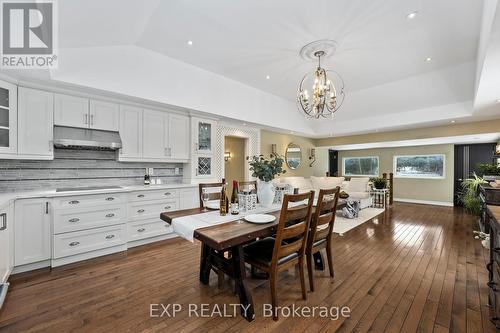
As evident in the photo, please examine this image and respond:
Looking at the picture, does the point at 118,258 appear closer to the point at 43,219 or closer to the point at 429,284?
the point at 43,219

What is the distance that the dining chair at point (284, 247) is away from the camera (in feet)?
5.68

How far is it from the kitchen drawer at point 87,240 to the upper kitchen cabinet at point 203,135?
1.90m

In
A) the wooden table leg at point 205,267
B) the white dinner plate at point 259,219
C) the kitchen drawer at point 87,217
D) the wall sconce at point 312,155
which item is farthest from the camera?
the wall sconce at point 312,155

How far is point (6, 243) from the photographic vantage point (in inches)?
86.6

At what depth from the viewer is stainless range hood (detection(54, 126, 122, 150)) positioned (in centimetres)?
291

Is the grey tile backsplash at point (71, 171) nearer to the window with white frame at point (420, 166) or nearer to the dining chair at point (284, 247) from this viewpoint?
the dining chair at point (284, 247)

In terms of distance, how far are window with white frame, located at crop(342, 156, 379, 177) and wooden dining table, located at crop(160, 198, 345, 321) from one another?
26.4 ft

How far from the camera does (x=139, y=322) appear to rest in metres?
1.76

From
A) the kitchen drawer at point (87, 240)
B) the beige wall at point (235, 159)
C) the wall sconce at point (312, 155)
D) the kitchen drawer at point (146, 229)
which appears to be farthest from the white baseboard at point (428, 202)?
the kitchen drawer at point (87, 240)

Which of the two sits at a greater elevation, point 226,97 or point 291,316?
point 226,97

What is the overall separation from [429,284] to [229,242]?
238cm

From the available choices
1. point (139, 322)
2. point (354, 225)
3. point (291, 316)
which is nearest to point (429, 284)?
point (291, 316)

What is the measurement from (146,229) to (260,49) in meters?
3.34

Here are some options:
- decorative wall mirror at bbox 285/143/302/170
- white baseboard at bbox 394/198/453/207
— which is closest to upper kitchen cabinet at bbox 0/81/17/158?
decorative wall mirror at bbox 285/143/302/170
